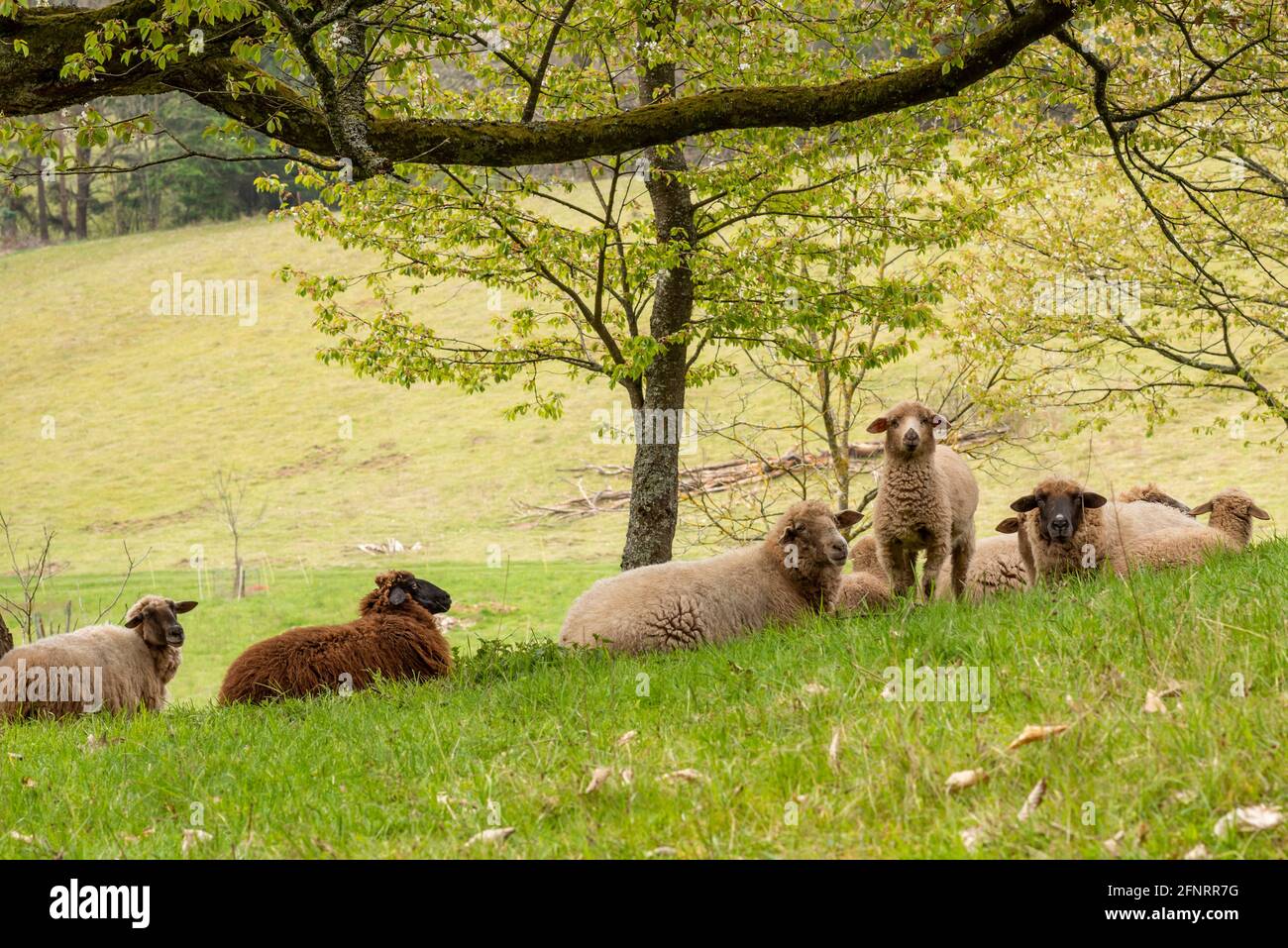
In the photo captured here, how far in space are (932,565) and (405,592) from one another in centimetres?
520

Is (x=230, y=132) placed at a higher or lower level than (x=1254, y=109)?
lower


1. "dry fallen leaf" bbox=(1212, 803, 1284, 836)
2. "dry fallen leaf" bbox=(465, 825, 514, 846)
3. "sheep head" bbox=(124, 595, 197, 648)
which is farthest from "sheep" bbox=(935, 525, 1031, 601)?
"sheep head" bbox=(124, 595, 197, 648)

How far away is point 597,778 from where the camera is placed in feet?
15.5

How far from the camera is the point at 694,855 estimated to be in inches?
154

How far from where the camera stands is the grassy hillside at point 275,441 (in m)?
31.3

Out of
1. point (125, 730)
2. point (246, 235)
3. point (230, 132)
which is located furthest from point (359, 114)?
point (246, 235)

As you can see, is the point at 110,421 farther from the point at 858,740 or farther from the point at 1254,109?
the point at 858,740

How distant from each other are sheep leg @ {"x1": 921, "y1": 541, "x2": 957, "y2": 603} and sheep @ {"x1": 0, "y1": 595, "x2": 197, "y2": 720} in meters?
7.40

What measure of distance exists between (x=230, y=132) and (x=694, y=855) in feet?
21.4

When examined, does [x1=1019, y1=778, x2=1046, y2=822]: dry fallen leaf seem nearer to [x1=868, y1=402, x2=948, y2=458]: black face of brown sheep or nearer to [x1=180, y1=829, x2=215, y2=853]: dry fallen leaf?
[x1=180, y1=829, x2=215, y2=853]: dry fallen leaf

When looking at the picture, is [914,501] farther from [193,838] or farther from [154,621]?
[154,621]

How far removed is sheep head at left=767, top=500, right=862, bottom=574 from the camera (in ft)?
32.0

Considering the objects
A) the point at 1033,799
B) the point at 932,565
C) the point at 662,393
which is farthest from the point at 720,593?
the point at 1033,799

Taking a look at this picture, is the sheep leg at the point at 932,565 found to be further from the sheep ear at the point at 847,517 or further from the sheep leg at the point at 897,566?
the sheep ear at the point at 847,517
